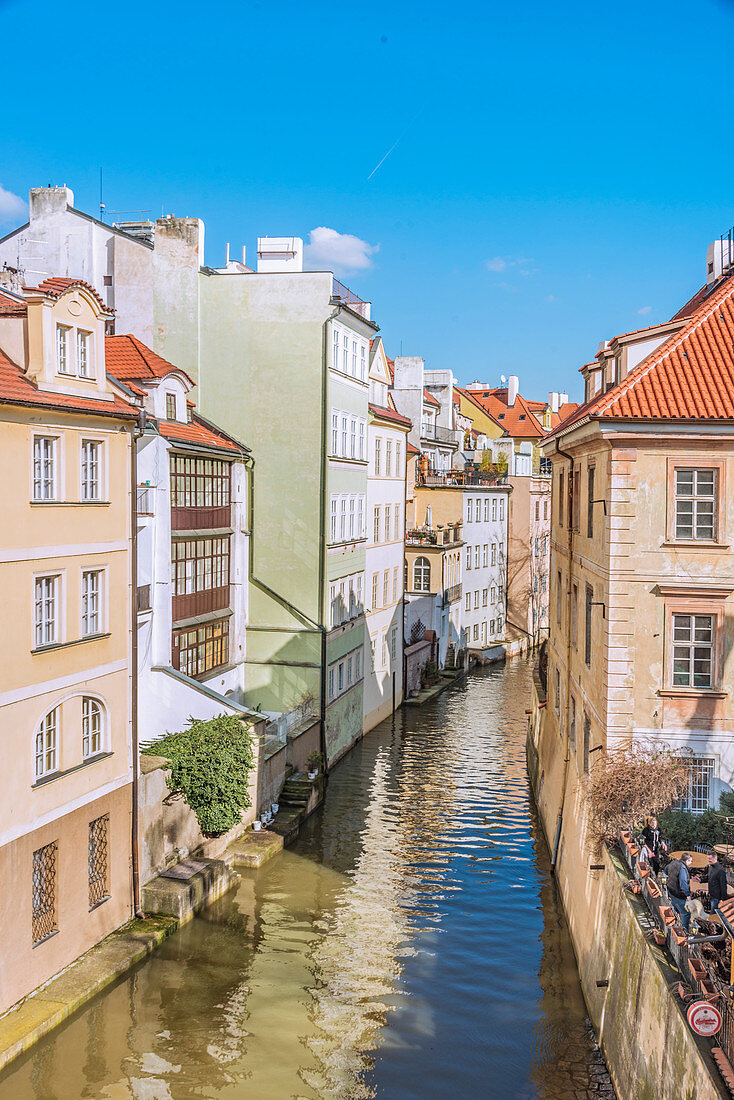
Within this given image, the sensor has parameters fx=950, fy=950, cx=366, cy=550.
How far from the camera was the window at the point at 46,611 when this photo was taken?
17.7m

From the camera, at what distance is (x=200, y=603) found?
29.5 metres

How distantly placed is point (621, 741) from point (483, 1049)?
6.23 metres

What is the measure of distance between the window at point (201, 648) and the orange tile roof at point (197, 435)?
5618 millimetres

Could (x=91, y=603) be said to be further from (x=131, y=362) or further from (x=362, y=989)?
(x=131, y=362)

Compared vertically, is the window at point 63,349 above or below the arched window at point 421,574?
above

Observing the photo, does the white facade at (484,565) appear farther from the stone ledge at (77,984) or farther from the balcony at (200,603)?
the stone ledge at (77,984)

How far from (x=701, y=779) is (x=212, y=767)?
11.1m

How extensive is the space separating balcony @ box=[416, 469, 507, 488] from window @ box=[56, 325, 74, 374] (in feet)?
136

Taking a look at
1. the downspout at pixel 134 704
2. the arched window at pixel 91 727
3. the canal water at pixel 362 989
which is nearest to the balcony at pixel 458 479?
the canal water at pixel 362 989

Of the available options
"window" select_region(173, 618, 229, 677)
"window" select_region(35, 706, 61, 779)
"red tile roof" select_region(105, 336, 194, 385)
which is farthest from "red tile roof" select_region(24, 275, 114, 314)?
"window" select_region(173, 618, 229, 677)

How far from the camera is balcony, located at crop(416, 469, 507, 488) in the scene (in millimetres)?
59656

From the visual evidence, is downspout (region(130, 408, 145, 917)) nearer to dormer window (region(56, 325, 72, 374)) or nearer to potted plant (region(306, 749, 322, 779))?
dormer window (region(56, 325, 72, 374))

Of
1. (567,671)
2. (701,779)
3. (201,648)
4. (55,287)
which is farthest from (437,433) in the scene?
(55,287)

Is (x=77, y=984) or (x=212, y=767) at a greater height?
(x=212, y=767)
